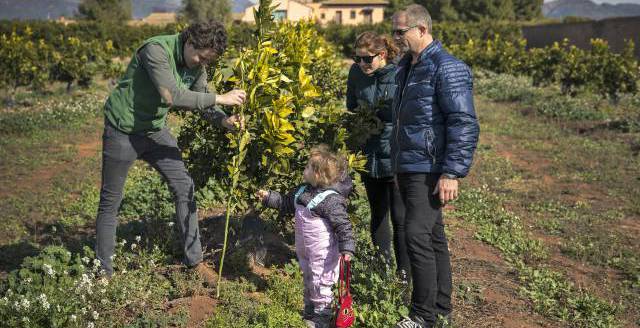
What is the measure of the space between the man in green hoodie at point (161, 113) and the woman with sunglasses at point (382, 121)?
911 millimetres

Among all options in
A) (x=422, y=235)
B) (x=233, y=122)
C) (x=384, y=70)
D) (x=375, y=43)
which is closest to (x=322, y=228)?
(x=422, y=235)

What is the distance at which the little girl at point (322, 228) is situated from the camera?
3225 mm

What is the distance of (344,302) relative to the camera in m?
3.06

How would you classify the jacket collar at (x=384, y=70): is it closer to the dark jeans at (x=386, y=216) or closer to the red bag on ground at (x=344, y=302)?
the dark jeans at (x=386, y=216)

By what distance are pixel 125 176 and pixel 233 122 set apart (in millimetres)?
844

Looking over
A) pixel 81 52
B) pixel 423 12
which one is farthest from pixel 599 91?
pixel 81 52

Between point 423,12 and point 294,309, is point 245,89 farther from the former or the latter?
point 294,309

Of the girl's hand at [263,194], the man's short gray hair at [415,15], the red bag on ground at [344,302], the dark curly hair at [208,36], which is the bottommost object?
the red bag on ground at [344,302]

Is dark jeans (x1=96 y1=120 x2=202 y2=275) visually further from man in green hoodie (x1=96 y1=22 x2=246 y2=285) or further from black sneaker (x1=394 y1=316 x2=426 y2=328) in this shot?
black sneaker (x1=394 y1=316 x2=426 y2=328)

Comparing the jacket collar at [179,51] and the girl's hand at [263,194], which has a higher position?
the jacket collar at [179,51]

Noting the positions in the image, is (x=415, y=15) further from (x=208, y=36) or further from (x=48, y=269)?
(x=48, y=269)

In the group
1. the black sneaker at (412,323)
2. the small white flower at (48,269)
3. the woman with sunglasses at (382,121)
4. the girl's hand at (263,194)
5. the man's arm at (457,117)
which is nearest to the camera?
the man's arm at (457,117)

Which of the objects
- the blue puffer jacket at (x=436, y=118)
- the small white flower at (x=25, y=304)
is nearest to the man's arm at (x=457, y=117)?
the blue puffer jacket at (x=436, y=118)

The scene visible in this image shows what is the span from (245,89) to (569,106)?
11.2 meters
